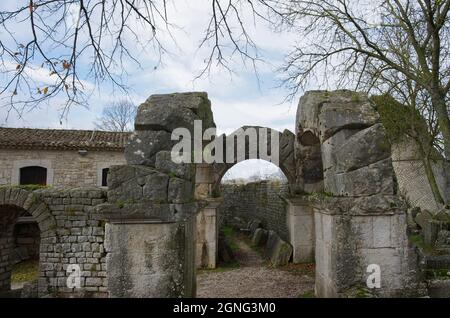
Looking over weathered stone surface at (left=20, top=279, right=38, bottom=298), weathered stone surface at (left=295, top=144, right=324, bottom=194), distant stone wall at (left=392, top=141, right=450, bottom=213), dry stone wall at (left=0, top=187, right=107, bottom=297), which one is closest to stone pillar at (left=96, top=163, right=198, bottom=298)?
dry stone wall at (left=0, top=187, right=107, bottom=297)

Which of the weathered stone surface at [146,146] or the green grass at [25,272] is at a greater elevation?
the weathered stone surface at [146,146]

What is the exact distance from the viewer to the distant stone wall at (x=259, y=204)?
11.8m

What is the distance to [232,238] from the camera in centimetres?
1409

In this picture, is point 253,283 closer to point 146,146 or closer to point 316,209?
point 316,209

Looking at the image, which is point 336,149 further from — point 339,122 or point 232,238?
point 232,238

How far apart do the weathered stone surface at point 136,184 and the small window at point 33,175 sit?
1079 centimetres

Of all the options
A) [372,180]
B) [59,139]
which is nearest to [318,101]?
[372,180]

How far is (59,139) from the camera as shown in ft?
43.0

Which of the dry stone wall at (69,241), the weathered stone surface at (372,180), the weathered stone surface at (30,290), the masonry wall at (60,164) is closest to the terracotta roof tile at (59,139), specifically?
the masonry wall at (60,164)

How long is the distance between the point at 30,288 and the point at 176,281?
16.7 ft

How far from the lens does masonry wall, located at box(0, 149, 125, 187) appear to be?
12.4 m

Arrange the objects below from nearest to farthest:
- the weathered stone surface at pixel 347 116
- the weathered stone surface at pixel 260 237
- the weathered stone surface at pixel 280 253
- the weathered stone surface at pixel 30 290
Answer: the weathered stone surface at pixel 347 116, the weathered stone surface at pixel 30 290, the weathered stone surface at pixel 280 253, the weathered stone surface at pixel 260 237

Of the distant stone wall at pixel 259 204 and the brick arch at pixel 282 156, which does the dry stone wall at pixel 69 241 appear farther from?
the distant stone wall at pixel 259 204
